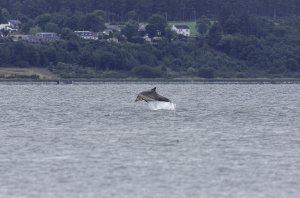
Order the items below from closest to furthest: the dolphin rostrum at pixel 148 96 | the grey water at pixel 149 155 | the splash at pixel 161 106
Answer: the grey water at pixel 149 155, the dolphin rostrum at pixel 148 96, the splash at pixel 161 106

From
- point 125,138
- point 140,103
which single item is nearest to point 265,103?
point 140,103

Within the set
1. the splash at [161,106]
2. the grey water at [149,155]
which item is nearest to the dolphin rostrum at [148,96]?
the grey water at [149,155]

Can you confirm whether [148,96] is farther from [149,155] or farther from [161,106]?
[149,155]

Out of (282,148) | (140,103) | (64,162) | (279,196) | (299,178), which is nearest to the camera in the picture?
(279,196)

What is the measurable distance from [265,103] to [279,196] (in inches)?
3668

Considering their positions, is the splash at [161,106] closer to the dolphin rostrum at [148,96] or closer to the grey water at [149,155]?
the dolphin rostrum at [148,96]

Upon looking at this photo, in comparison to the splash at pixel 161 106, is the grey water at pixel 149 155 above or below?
above

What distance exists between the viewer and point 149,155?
78688 mm

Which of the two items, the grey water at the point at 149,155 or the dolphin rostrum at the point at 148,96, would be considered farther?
the dolphin rostrum at the point at 148,96

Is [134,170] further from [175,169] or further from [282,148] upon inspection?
[282,148]

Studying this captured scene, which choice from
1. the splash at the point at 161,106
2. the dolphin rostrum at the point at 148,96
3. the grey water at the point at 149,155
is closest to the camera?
the grey water at the point at 149,155

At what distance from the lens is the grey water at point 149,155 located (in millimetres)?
66000

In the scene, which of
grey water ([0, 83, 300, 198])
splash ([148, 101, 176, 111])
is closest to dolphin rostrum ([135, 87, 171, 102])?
grey water ([0, 83, 300, 198])

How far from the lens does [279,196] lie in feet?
209
